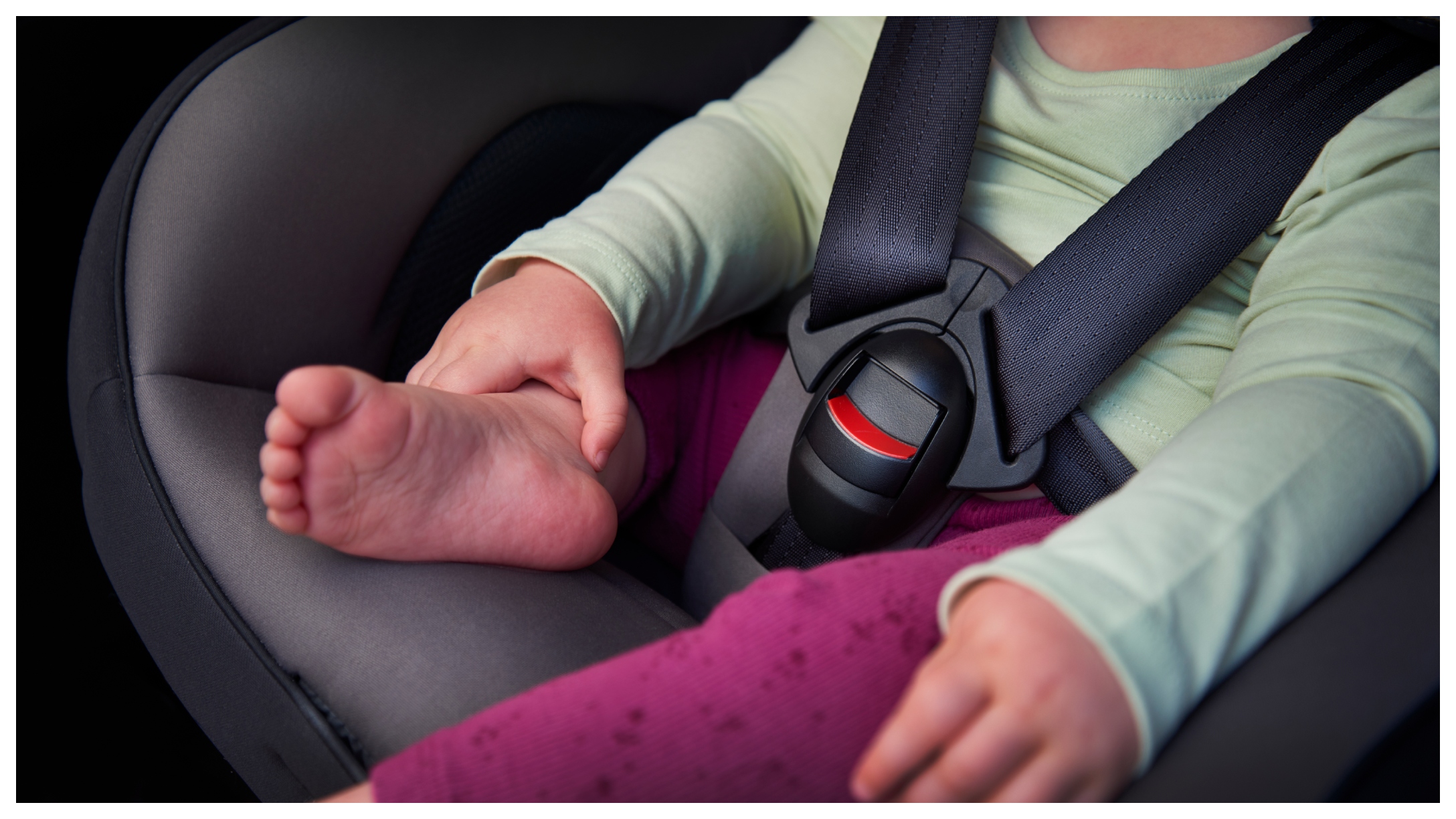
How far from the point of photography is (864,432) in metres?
0.56

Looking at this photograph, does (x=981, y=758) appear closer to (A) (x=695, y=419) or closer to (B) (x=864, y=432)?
(B) (x=864, y=432)

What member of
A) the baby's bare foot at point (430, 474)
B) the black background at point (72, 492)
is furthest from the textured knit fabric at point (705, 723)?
the black background at point (72, 492)

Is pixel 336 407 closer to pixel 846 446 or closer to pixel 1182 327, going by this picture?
pixel 846 446

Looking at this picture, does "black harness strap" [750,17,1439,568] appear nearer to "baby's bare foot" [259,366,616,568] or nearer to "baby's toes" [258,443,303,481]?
"baby's bare foot" [259,366,616,568]

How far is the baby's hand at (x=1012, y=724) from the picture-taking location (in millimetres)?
321

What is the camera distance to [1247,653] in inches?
14.9

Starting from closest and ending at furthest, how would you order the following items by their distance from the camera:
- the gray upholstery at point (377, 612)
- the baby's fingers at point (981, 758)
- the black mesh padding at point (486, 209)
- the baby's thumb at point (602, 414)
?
the baby's fingers at point (981, 758) → the gray upholstery at point (377, 612) → the baby's thumb at point (602, 414) → the black mesh padding at point (486, 209)

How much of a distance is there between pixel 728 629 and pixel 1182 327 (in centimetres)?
39

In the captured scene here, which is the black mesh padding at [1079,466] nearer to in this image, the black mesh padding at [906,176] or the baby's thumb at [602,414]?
the black mesh padding at [906,176]

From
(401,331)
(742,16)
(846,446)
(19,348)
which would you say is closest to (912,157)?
(846,446)

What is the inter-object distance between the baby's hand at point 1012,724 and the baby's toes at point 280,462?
286 millimetres

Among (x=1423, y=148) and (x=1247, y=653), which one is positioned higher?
(x=1423, y=148)

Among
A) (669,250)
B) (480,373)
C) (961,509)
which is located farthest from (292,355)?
(961,509)

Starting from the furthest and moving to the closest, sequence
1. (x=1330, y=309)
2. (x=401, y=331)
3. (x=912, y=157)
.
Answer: (x=401, y=331) → (x=912, y=157) → (x=1330, y=309)
